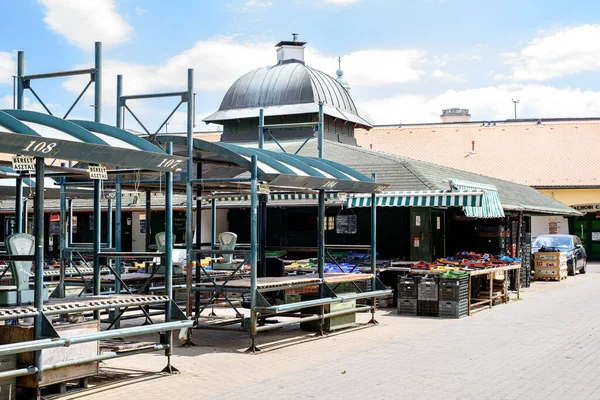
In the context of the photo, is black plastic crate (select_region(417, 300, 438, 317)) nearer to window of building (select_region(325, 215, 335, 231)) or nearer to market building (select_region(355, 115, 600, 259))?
window of building (select_region(325, 215, 335, 231))

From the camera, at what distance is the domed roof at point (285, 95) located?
27000 millimetres

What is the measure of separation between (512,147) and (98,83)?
3734cm

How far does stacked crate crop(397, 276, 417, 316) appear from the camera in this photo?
53.0 ft

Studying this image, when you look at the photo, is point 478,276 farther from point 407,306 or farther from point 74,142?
point 74,142

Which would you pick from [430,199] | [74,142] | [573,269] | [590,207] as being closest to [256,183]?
[74,142]

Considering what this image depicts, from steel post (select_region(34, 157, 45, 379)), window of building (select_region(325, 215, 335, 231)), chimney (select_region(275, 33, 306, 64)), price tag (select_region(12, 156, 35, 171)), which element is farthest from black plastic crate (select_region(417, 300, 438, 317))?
chimney (select_region(275, 33, 306, 64))

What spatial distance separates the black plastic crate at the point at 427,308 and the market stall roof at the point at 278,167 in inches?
105

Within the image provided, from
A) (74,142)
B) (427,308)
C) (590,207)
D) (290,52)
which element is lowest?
(427,308)

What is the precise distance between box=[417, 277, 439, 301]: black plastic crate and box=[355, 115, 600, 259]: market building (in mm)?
Result: 26067

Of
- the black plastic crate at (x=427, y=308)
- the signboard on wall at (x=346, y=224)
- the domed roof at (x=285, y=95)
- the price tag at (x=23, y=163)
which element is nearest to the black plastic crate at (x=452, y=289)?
the black plastic crate at (x=427, y=308)

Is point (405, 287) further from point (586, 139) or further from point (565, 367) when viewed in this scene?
point (586, 139)

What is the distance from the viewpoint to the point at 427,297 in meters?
16.0

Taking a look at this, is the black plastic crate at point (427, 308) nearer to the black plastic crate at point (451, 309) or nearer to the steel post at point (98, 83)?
the black plastic crate at point (451, 309)

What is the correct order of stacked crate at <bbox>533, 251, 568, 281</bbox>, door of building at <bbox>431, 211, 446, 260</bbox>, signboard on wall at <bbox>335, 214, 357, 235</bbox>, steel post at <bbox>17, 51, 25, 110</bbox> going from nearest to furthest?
steel post at <bbox>17, 51, 25, 110</bbox>
signboard on wall at <bbox>335, 214, 357, 235</bbox>
door of building at <bbox>431, 211, 446, 260</bbox>
stacked crate at <bbox>533, 251, 568, 281</bbox>
